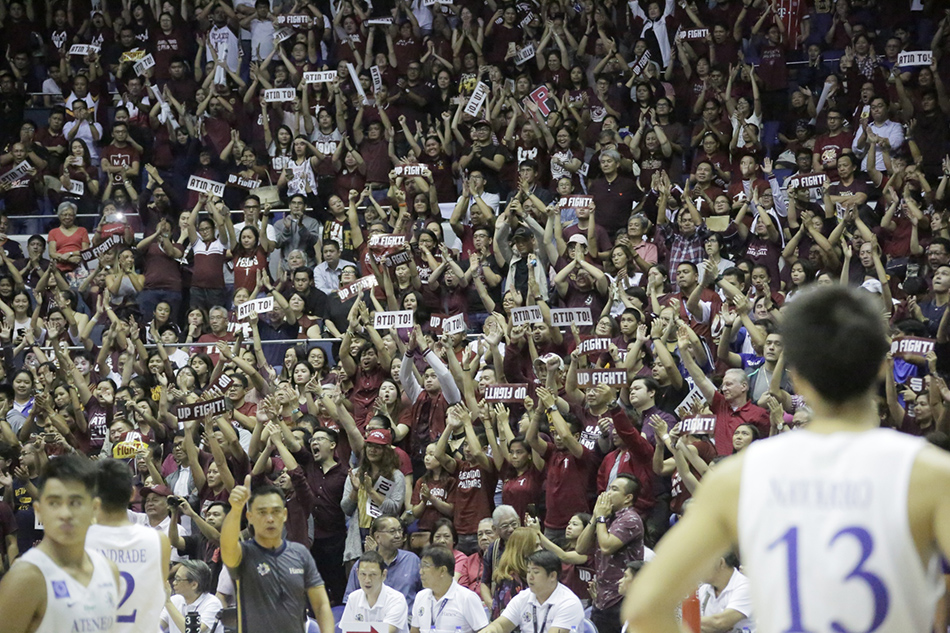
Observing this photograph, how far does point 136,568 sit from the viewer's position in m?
4.86

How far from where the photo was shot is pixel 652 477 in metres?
9.41

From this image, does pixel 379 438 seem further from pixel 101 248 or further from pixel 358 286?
pixel 101 248

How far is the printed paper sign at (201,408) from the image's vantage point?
1035cm

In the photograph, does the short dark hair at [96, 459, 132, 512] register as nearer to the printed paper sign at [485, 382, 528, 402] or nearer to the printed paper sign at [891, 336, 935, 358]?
the printed paper sign at [485, 382, 528, 402]

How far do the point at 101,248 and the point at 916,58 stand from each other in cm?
974

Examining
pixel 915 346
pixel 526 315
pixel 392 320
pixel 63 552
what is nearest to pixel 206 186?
pixel 392 320

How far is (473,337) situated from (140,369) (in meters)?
3.59

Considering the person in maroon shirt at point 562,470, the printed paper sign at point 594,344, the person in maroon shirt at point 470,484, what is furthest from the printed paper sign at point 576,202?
the person in maroon shirt at point 562,470

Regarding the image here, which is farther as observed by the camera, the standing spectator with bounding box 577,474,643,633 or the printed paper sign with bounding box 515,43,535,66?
the printed paper sign with bounding box 515,43,535,66

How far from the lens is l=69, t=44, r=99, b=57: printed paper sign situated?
57.3ft

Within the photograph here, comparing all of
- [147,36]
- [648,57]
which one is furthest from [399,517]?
[147,36]

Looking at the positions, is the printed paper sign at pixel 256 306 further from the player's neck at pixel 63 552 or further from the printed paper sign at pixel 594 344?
the player's neck at pixel 63 552

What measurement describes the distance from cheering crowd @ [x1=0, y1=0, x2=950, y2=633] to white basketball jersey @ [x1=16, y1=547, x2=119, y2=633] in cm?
87

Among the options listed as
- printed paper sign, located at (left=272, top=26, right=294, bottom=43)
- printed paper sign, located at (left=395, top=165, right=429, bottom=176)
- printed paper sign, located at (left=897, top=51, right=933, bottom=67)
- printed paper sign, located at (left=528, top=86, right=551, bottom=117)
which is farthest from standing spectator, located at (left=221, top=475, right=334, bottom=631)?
printed paper sign, located at (left=272, top=26, right=294, bottom=43)
